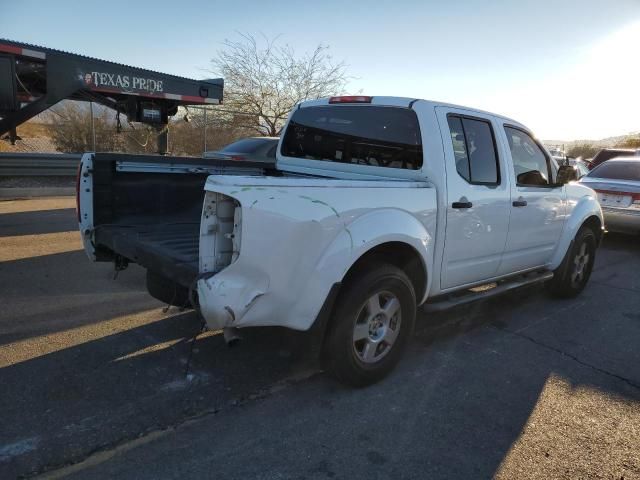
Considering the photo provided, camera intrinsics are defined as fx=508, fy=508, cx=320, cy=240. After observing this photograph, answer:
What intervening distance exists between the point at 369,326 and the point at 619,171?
8.27 meters

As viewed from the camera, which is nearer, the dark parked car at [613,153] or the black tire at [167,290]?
the black tire at [167,290]

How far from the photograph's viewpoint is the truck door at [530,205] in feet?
15.3

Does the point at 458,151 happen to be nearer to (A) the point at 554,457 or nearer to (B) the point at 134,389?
(A) the point at 554,457

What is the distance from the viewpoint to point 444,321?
494 cm

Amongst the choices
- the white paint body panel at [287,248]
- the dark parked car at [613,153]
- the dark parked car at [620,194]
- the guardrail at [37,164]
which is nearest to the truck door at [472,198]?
the white paint body panel at [287,248]

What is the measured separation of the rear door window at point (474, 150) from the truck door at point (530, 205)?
0.74 ft

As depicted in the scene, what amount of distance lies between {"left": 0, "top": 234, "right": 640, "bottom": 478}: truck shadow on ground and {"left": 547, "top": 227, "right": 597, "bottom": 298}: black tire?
0.97m

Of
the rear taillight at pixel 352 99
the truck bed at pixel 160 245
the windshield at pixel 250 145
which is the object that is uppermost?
the rear taillight at pixel 352 99

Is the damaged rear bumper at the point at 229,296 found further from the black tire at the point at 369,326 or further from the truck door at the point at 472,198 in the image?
the truck door at the point at 472,198

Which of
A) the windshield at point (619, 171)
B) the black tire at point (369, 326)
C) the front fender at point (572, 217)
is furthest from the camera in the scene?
the windshield at point (619, 171)

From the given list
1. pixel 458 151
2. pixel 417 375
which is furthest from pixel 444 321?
pixel 458 151

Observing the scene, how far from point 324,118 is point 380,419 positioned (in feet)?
8.77

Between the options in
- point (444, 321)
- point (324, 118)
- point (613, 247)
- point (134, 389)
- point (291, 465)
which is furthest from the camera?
point (613, 247)

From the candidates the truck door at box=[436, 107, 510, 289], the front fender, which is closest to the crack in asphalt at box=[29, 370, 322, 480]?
the truck door at box=[436, 107, 510, 289]
